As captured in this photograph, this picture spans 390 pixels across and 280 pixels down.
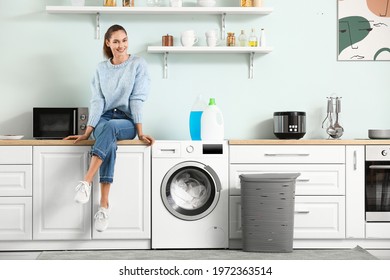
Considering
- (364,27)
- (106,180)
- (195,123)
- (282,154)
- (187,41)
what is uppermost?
(364,27)

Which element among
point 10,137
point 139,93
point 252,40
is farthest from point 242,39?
point 10,137

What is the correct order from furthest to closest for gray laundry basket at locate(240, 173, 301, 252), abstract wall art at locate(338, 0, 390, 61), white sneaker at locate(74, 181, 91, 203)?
abstract wall art at locate(338, 0, 390, 61), gray laundry basket at locate(240, 173, 301, 252), white sneaker at locate(74, 181, 91, 203)

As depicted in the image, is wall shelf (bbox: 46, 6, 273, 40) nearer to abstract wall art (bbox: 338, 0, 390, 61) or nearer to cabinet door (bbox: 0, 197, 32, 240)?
abstract wall art (bbox: 338, 0, 390, 61)

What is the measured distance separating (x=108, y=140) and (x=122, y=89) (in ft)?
1.46

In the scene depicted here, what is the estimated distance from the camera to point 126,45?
14.4 feet

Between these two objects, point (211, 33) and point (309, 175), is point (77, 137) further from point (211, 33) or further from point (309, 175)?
point (309, 175)

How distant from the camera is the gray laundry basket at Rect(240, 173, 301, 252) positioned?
407 cm

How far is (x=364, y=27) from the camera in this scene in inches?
190

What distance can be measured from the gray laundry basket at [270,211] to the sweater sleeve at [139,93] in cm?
86

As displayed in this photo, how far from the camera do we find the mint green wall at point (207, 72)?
4750 mm

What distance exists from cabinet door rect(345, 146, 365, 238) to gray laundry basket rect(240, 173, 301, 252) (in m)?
0.45

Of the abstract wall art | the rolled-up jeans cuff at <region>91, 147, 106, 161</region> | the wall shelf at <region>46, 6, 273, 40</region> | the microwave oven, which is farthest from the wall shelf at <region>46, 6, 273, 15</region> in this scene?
the rolled-up jeans cuff at <region>91, 147, 106, 161</region>

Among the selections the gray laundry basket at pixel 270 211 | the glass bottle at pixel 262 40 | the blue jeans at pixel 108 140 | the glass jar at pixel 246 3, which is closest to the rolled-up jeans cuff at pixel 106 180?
the blue jeans at pixel 108 140
